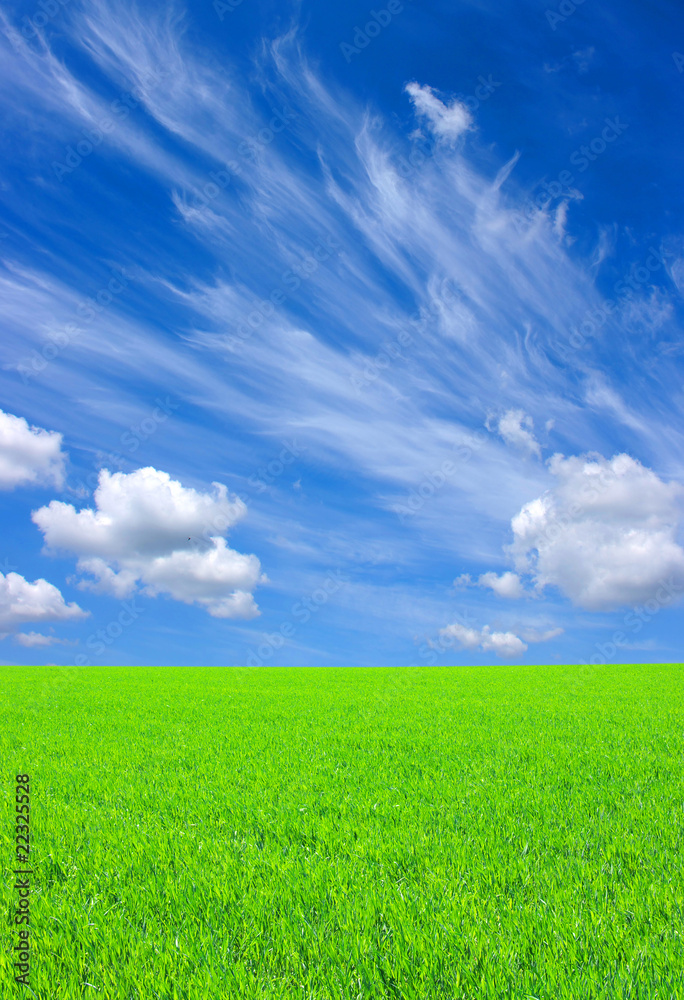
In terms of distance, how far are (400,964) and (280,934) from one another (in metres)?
1.13

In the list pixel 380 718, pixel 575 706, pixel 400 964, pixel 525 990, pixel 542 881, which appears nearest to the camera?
pixel 525 990

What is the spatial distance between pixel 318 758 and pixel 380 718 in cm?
588

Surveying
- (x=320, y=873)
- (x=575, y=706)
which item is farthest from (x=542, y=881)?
(x=575, y=706)

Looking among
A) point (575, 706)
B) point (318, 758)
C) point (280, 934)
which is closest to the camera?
point (280, 934)

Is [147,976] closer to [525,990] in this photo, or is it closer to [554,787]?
[525,990]

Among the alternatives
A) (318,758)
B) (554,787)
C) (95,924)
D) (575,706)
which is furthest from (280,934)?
(575,706)

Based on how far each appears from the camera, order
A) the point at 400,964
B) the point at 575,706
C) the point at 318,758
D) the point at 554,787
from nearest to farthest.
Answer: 1. the point at 400,964
2. the point at 554,787
3. the point at 318,758
4. the point at 575,706

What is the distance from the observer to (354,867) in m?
6.03

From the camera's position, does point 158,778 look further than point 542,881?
Yes

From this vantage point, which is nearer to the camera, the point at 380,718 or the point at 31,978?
the point at 31,978

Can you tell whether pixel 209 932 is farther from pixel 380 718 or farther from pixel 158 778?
pixel 380 718

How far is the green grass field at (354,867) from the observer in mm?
4359

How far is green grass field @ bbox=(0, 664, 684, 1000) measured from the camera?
436cm

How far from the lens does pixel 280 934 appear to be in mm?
4863
